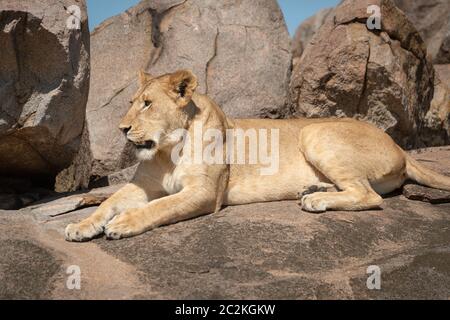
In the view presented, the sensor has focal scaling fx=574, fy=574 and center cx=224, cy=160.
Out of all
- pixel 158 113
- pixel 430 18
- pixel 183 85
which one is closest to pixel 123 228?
pixel 158 113

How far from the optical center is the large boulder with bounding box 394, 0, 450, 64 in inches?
648

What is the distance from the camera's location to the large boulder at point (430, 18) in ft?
54.0

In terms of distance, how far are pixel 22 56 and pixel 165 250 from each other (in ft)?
8.88

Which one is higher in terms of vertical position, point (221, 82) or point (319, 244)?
point (221, 82)

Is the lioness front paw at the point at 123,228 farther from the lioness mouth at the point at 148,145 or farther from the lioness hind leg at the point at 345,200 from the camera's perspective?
the lioness hind leg at the point at 345,200

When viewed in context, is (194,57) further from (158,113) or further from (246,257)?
(246,257)

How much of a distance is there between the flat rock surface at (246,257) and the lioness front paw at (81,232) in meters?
0.08

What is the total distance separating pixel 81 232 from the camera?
4.51 metres

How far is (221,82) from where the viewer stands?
8.75 meters

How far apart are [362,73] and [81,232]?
551 cm

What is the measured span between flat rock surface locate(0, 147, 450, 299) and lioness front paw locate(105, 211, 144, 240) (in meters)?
0.06

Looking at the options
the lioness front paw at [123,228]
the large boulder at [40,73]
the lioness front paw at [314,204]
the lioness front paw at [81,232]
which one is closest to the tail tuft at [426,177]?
the lioness front paw at [314,204]
